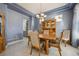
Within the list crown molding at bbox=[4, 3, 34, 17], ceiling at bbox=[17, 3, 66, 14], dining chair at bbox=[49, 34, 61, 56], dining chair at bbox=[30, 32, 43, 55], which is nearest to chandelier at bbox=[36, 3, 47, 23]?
ceiling at bbox=[17, 3, 66, 14]

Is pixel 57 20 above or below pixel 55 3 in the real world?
below

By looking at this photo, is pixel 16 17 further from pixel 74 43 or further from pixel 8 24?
pixel 74 43

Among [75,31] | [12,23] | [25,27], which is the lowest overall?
[75,31]

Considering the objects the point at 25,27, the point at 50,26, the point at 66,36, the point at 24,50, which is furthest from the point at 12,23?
the point at 66,36

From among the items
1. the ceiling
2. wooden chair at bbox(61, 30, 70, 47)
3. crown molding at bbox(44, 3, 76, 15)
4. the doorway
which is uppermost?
the ceiling

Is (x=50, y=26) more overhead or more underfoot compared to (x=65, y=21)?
more underfoot

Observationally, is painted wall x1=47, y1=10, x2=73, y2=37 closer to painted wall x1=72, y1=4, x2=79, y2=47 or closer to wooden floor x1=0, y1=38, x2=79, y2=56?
painted wall x1=72, y1=4, x2=79, y2=47

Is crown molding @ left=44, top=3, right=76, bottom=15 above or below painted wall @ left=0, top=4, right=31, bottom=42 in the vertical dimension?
above

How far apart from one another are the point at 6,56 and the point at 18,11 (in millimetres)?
1166

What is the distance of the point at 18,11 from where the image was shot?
6.58 feet

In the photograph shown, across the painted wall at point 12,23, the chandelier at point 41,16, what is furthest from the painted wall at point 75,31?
the painted wall at point 12,23

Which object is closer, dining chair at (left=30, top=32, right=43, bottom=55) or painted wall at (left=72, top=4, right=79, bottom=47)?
painted wall at (left=72, top=4, right=79, bottom=47)

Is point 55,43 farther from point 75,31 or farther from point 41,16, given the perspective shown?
point 41,16

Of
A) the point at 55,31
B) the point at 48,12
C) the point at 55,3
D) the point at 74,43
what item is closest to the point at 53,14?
the point at 48,12
